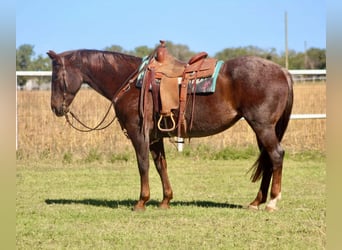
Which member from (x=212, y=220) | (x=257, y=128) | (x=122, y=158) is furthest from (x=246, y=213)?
(x=122, y=158)

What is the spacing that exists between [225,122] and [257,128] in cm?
43

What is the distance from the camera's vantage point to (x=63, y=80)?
7.09 meters

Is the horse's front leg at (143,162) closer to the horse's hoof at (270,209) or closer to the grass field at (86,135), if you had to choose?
the horse's hoof at (270,209)

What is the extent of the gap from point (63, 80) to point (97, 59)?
0.53m

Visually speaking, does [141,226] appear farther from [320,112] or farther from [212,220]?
[320,112]

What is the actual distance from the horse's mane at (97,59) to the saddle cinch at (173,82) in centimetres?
45

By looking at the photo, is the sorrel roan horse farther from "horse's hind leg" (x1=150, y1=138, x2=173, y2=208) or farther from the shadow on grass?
the shadow on grass

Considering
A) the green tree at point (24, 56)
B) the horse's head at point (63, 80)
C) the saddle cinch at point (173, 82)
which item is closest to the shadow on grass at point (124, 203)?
the saddle cinch at point (173, 82)

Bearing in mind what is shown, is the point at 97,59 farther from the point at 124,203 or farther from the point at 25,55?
the point at 25,55

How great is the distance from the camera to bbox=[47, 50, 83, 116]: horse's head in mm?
7066

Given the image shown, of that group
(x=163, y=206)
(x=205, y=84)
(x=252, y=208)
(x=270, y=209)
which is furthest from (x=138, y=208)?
(x=205, y=84)

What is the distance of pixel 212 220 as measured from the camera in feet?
19.7

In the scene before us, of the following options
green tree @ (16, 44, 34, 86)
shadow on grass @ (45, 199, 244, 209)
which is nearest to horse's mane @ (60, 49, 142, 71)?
shadow on grass @ (45, 199, 244, 209)

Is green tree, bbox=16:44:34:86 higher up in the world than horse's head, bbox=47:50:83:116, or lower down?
higher up
